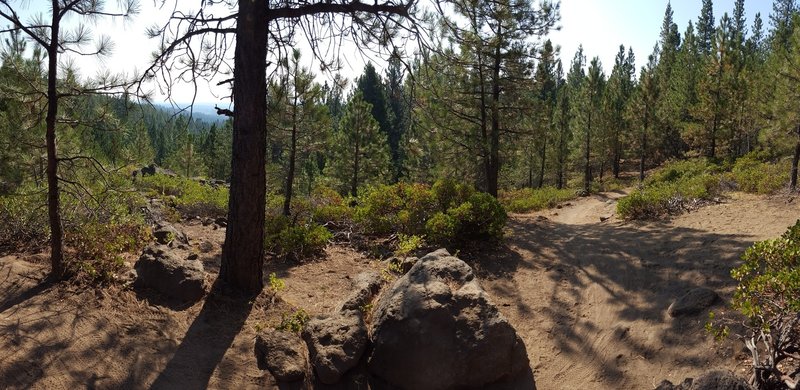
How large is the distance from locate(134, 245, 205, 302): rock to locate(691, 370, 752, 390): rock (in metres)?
4.77

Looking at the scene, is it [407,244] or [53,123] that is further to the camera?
[407,244]

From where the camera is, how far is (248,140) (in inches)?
203

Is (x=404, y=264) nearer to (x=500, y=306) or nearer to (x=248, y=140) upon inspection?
(x=500, y=306)

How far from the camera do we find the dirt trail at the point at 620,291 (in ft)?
15.5

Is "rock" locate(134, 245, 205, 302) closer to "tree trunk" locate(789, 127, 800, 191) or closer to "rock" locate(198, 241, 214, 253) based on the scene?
"rock" locate(198, 241, 214, 253)

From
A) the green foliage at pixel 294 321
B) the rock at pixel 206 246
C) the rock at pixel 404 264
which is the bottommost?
the green foliage at pixel 294 321

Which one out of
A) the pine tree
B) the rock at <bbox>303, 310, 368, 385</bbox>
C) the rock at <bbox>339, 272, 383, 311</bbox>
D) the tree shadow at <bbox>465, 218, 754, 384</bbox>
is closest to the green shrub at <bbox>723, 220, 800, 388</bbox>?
the tree shadow at <bbox>465, 218, 754, 384</bbox>

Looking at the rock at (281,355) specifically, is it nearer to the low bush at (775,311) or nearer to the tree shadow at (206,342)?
the tree shadow at (206,342)

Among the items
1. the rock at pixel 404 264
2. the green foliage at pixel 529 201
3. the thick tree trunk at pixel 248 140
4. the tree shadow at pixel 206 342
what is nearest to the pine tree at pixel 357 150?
the green foliage at pixel 529 201

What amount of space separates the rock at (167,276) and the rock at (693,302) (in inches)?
207

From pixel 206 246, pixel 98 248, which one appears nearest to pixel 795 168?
pixel 206 246

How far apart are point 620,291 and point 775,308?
2.38 meters

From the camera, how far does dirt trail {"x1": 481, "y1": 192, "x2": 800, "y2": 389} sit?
186 inches

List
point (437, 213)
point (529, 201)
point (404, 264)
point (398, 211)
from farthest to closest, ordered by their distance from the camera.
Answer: point (529, 201) < point (398, 211) < point (437, 213) < point (404, 264)
